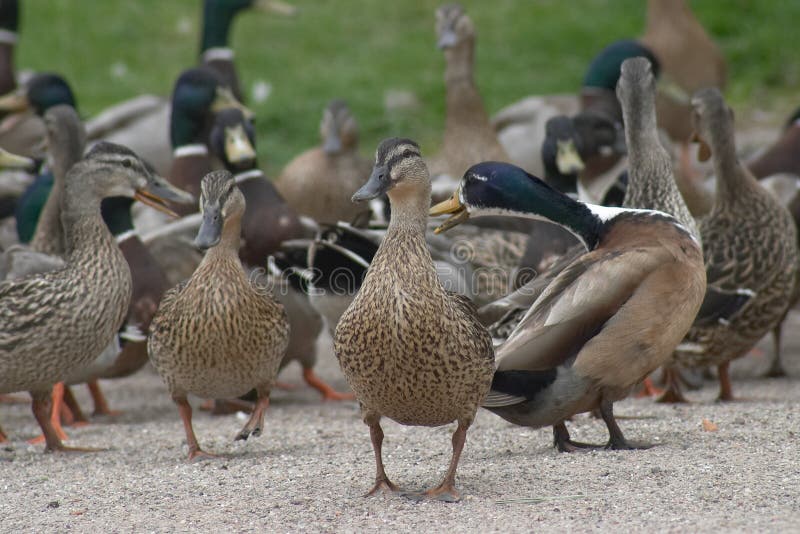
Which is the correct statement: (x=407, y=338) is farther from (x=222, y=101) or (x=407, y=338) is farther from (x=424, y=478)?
(x=222, y=101)

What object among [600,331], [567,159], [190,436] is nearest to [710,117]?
[567,159]

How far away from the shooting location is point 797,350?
8.04 metres

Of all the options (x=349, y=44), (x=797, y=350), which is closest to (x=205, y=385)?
(x=797, y=350)

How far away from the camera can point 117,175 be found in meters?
6.07

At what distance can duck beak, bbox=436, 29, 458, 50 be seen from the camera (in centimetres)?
916

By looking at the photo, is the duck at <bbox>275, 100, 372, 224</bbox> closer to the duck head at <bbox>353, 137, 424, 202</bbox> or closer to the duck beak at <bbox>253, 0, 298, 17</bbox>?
the duck beak at <bbox>253, 0, 298, 17</bbox>

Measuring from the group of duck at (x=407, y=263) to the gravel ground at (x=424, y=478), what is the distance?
0.20 meters

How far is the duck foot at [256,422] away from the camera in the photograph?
5281 millimetres

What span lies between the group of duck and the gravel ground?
20cm

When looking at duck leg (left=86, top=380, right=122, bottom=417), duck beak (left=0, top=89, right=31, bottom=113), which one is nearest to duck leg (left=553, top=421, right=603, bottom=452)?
duck leg (left=86, top=380, right=122, bottom=417)

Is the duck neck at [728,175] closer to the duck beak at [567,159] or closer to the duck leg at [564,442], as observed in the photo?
the duck beak at [567,159]

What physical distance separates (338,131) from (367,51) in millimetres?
5750

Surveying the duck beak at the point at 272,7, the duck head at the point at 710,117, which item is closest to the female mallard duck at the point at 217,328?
the duck head at the point at 710,117

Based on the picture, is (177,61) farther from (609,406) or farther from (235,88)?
(609,406)
